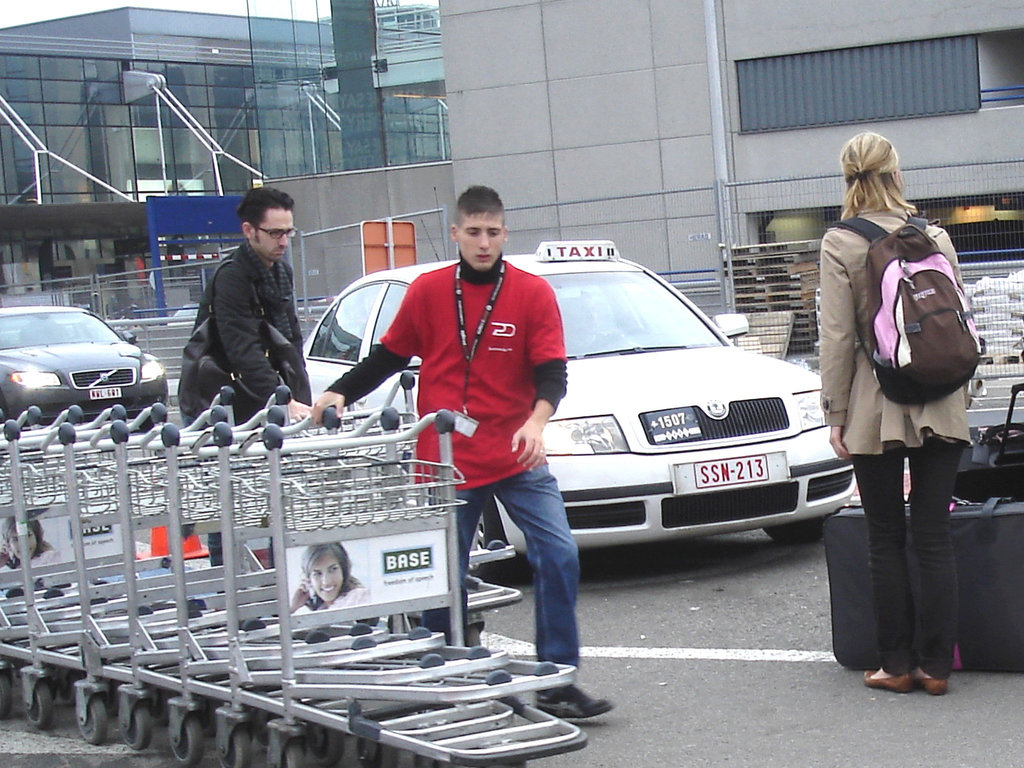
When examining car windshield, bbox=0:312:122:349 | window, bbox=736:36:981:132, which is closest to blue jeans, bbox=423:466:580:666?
car windshield, bbox=0:312:122:349

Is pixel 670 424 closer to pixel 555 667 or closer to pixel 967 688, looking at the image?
pixel 967 688

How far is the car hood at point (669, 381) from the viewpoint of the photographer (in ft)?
23.2

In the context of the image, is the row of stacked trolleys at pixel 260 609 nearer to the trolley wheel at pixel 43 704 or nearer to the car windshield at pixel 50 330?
the trolley wheel at pixel 43 704

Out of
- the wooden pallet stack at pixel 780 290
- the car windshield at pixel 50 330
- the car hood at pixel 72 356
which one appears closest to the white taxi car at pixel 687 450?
the wooden pallet stack at pixel 780 290

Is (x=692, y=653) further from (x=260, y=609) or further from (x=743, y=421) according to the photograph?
(x=260, y=609)

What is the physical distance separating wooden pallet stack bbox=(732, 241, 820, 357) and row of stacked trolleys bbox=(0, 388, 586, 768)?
44.1ft

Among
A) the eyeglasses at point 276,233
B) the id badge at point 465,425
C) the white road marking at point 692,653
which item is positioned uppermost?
the eyeglasses at point 276,233

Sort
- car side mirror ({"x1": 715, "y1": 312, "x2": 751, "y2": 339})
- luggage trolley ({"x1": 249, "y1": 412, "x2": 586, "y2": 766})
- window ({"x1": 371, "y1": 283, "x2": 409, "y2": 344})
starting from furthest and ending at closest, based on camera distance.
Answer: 1. window ({"x1": 371, "y1": 283, "x2": 409, "y2": 344})
2. car side mirror ({"x1": 715, "y1": 312, "x2": 751, "y2": 339})
3. luggage trolley ({"x1": 249, "y1": 412, "x2": 586, "y2": 766})

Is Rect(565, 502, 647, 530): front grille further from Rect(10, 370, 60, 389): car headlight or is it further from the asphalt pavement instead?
Rect(10, 370, 60, 389): car headlight

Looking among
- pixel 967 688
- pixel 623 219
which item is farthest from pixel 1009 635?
pixel 623 219

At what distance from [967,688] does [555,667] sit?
1.67 meters

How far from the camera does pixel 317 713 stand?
412 centimetres

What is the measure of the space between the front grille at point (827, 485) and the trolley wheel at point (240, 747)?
3593mm

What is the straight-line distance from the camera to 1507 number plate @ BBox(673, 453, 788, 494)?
6.88 metres
